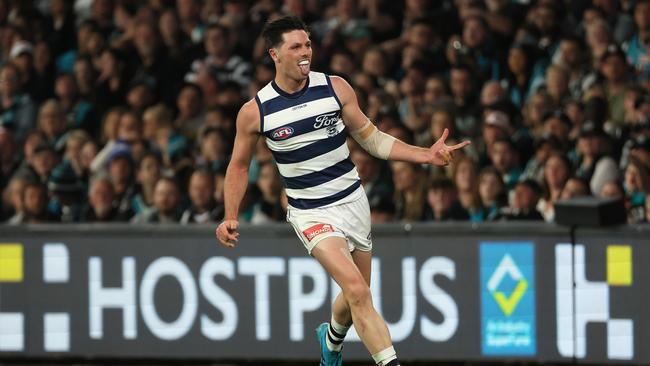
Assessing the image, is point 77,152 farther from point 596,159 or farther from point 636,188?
point 636,188

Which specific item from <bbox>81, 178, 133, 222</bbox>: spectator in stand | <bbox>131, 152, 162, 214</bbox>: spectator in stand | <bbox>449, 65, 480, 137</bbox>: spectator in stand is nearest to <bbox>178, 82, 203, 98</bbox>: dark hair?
<bbox>131, 152, 162, 214</bbox>: spectator in stand

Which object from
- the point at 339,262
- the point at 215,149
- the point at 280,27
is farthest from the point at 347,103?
the point at 215,149

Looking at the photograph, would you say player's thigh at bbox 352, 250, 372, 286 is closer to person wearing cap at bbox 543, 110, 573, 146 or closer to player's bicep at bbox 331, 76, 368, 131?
player's bicep at bbox 331, 76, 368, 131

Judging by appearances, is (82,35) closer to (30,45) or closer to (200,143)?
(30,45)

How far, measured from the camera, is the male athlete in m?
9.04

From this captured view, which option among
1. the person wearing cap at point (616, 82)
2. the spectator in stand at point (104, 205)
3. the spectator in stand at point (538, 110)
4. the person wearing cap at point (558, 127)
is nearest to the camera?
the person wearing cap at point (558, 127)

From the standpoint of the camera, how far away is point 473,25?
47.8ft

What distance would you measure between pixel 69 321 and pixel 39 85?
4.63m

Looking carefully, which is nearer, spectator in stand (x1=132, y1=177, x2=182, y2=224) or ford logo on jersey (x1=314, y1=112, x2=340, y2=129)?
ford logo on jersey (x1=314, y1=112, x2=340, y2=129)

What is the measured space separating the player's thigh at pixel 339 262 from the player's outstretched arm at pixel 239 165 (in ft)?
1.81

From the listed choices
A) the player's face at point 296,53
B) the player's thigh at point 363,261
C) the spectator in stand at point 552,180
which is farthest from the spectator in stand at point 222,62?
the player's face at point 296,53

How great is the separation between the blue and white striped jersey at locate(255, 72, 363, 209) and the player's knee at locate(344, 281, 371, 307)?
24.8 inches

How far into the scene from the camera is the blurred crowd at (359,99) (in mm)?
12906

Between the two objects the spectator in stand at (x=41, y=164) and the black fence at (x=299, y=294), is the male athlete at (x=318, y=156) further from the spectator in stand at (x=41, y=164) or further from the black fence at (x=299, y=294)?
the spectator in stand at (x=41, y=164)
